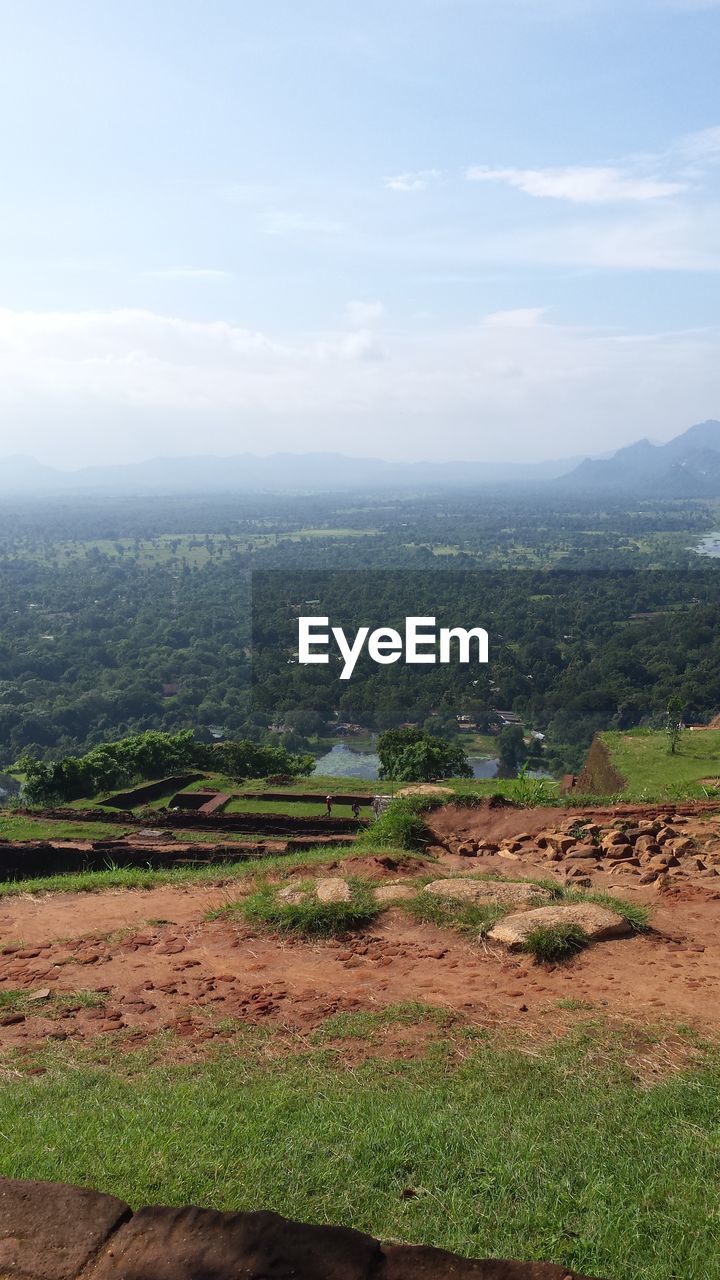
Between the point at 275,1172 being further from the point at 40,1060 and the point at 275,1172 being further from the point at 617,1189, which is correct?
the point at 40,1060

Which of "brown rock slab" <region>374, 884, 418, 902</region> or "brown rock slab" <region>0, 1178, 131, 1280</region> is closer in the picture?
"brown rock slab" <region>0, 1178, 131, 1280</region>

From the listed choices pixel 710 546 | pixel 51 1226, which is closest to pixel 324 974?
pixel 51 1226

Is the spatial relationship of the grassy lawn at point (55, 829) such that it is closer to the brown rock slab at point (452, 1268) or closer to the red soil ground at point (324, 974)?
the red soil ground at point (324, 974)

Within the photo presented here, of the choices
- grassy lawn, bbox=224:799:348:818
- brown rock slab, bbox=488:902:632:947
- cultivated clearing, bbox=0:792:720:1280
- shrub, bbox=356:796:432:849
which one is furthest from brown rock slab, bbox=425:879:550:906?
grassy lawn, bbox=224:799:348:818

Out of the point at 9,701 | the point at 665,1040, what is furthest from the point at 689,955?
the point at 9,701

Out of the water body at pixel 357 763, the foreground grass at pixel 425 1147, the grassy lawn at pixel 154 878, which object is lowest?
the water body at pixel 357 763
